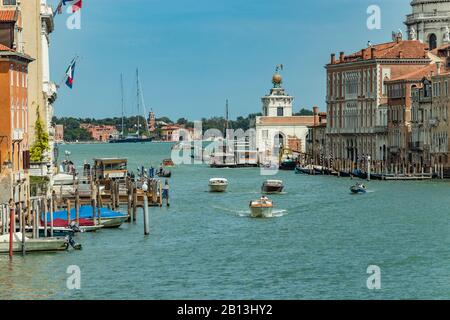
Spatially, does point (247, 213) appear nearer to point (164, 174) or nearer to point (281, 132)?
point (164, 174)

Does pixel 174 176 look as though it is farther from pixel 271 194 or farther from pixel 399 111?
→ pixel 271 194

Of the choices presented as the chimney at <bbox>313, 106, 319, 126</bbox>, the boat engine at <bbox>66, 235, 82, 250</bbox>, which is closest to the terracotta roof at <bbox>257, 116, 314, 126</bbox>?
the chimney at <bbox>313, 106, 319, 126</bbox>

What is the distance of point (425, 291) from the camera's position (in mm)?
31203

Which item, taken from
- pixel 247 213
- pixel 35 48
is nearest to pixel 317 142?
pixel 35 48

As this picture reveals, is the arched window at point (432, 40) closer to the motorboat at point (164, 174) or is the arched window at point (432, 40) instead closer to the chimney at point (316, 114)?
the chimney at point (316, 114)

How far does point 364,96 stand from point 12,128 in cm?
5206

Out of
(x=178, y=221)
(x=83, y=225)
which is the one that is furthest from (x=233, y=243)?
(x=178, y=221)

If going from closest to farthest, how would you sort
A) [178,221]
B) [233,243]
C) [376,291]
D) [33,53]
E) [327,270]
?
[376,291] → [327,270] → [233,243] → [178,221] → [33,53]

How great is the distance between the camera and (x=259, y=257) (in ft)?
122

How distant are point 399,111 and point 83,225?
45.4 m

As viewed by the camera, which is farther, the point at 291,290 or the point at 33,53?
the point at 33,53

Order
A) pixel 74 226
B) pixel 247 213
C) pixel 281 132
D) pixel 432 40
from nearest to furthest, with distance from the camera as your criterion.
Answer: pixel 74 226
pixel 247 213
pixel 432 40
pixel 281 132

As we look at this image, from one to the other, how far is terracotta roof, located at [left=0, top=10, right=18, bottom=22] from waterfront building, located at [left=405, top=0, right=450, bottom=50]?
202 ft
